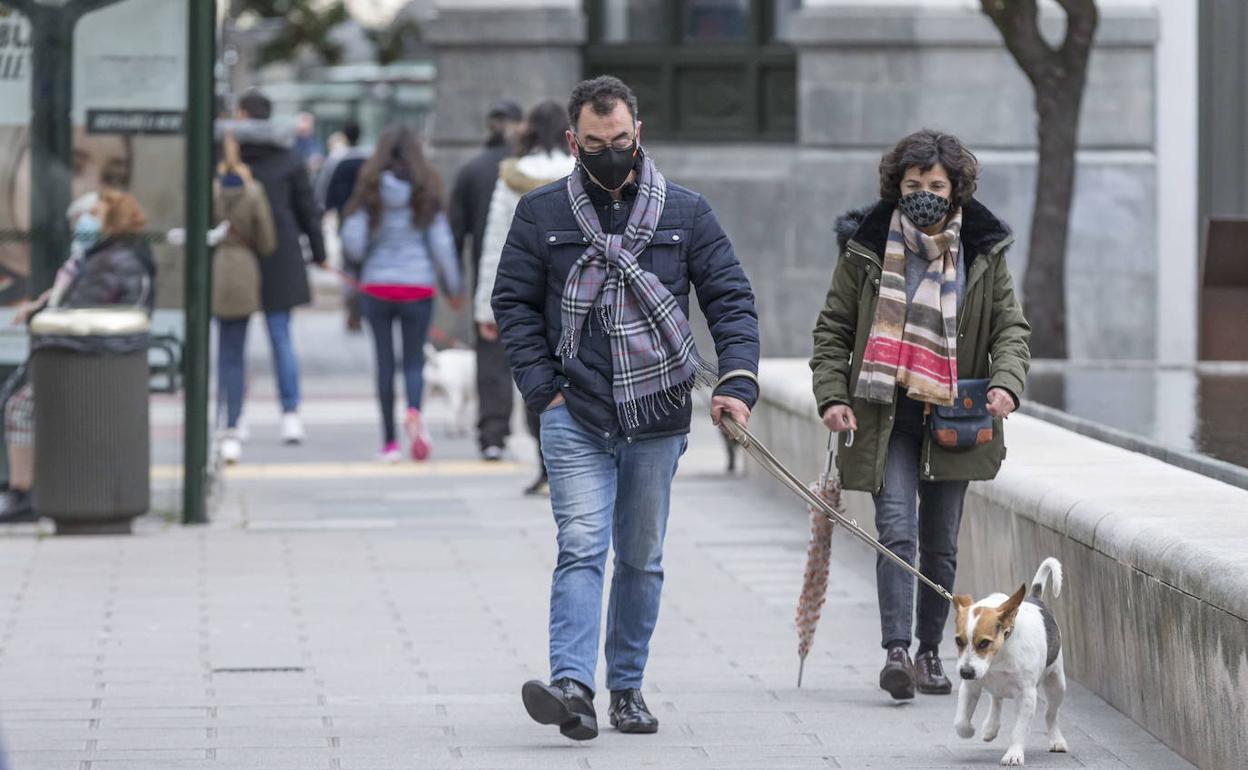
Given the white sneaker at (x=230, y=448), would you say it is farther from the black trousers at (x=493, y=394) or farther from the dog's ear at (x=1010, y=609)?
the dog's ear at (x=1010, y=609)

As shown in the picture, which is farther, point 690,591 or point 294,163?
point 294,163

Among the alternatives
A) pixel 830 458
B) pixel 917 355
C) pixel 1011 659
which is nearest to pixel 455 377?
pixel 830 458

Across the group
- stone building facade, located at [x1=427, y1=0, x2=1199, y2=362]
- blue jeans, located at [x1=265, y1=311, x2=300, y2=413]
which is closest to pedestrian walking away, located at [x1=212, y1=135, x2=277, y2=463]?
blue jeans, located at [x1=265, y1=311, x2=300, y2=413]

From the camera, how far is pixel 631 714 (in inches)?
235

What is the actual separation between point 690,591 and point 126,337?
263 centimetres

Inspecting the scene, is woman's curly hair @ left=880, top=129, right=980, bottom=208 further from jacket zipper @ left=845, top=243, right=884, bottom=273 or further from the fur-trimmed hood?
jacket zipper @ left=845, top=243, right=884, bottom=273

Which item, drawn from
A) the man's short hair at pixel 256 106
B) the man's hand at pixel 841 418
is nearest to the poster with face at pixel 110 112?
the man's short hair at pixel 256 106

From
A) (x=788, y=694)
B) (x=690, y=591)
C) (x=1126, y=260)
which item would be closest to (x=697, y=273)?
(x=788, y=694)

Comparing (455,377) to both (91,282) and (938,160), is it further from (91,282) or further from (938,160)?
(938,160)

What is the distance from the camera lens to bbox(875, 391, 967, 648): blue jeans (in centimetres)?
635

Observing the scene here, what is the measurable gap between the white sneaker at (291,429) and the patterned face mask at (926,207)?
24.8ft

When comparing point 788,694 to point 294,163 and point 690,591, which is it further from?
point 294,163

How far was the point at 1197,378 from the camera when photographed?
10594mm

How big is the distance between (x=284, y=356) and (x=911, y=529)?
7.04 meters
